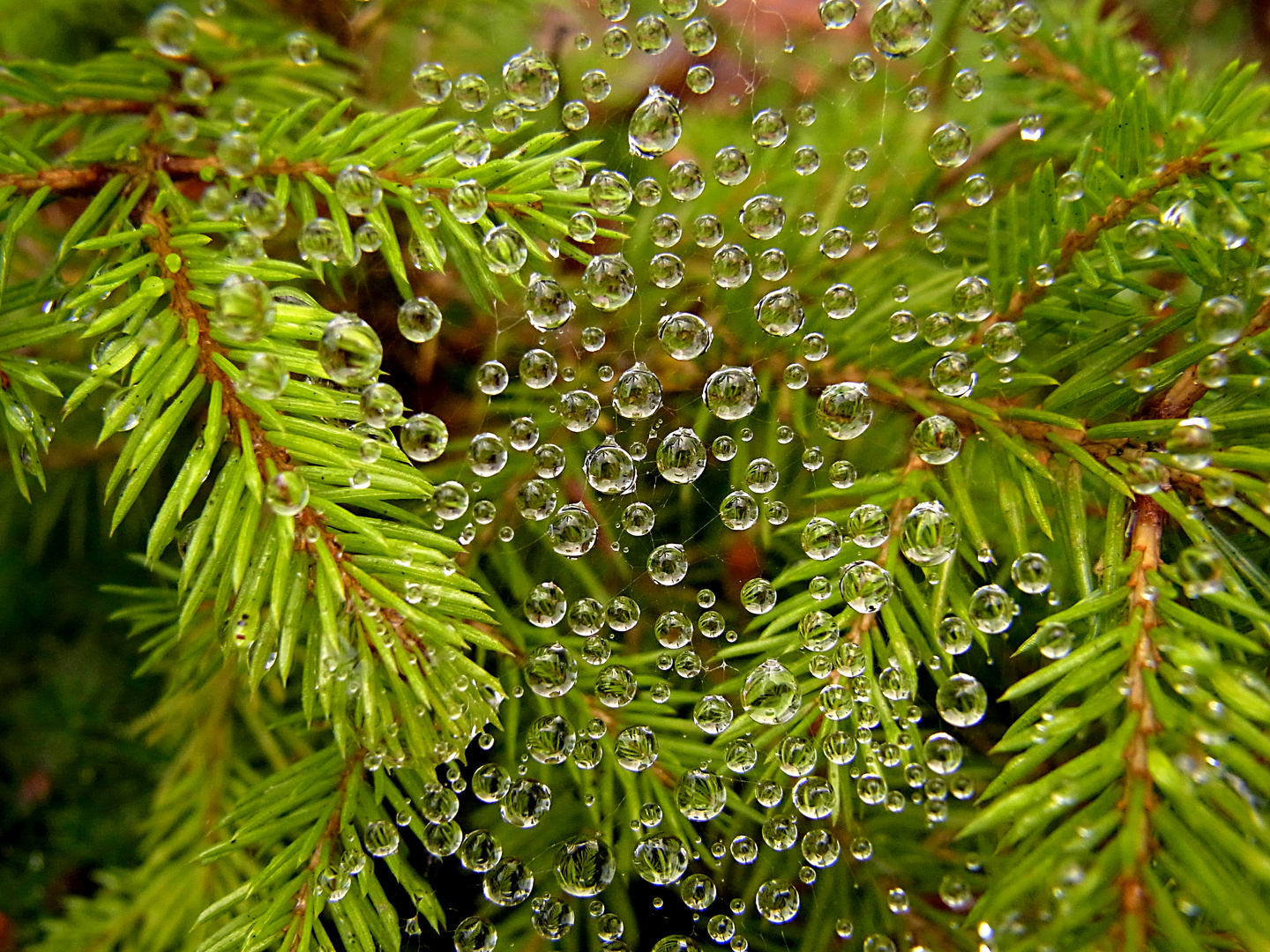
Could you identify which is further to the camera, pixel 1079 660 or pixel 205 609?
pixel 205 609

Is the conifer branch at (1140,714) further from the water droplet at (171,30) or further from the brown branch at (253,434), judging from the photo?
the water droplet at (171,30)

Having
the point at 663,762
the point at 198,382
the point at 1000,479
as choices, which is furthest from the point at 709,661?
the point at 198,382

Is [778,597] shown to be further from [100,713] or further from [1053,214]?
[100,713]

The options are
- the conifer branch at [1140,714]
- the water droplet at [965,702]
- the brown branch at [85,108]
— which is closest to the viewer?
the conifer branch at [1140,714]

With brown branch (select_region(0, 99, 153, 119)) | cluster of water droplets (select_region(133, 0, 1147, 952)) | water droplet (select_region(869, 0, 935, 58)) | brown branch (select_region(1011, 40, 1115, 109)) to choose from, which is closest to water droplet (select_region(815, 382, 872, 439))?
cluster of water droplets (select_region(133, 0, 1147, 952))

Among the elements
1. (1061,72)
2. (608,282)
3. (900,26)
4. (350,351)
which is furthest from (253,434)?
(1061,72)

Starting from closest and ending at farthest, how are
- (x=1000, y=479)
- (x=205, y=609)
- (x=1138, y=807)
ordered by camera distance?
(x=1138, y=807) < (x=1000, y=479) < (x=205, y=609)

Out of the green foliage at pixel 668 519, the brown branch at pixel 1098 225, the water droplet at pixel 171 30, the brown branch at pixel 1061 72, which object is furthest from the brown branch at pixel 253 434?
the brown branch at pixel 1061 72

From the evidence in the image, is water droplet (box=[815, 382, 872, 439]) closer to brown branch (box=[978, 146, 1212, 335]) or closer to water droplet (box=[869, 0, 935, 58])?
brown branch (box=[978, 146, 1212, 335])
